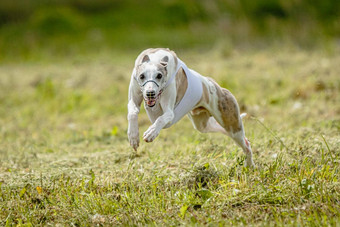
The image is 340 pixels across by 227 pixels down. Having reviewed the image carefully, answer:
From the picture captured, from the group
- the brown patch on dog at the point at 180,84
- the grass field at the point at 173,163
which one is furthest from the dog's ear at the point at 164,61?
the grass field at the point at 173,163

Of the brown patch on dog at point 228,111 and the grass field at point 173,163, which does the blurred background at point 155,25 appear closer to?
the grass field at point 173,163

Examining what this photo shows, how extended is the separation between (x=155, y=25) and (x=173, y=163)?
10.8 metres

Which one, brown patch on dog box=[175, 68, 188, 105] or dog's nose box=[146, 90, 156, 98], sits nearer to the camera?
dog's nose box=[146, 90, 156, 98]

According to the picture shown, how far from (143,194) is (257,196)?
3.02 feet

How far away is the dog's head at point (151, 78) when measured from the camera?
138 inches

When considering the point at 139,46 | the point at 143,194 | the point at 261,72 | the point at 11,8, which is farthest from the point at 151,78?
the point at 11,8

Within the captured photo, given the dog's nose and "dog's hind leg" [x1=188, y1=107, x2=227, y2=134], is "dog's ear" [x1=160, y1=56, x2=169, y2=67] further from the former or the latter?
"dog's hind leg" [x1=188, y1=107, x2=227, y2=134]

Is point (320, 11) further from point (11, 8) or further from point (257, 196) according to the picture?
point (257, 196)

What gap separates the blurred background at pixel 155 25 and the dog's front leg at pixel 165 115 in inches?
325

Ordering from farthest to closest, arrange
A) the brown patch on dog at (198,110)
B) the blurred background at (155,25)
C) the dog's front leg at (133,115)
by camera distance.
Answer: the blurred background at (155,25) → the brown patch on dog at (198,110) → the dog's front leg at (133,115)

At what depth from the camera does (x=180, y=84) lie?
157 inches

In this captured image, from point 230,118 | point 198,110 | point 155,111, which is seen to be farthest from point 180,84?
point 230,118

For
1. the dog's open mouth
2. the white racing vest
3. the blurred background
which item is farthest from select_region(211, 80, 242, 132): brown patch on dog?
the blurred background

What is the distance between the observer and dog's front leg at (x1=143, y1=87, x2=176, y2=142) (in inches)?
142
